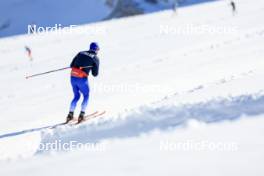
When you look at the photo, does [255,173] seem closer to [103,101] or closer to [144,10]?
[103,101]

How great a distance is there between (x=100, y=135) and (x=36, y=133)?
7.59ft

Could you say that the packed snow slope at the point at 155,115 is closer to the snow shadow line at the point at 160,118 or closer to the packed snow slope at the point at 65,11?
the snow shadow line at the point at 160,118

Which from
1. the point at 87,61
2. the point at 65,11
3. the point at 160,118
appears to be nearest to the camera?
the point at 160,118

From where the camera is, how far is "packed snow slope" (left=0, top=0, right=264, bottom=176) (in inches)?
261

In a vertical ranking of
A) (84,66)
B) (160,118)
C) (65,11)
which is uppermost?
(65,11)

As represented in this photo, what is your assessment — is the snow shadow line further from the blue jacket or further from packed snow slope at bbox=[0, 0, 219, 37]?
packed snow slope at bbox=[0, 0, 219, 37]

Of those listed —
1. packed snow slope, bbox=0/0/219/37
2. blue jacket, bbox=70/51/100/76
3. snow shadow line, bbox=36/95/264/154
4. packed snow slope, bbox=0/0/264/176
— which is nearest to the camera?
packed snow slope, bbox=0/0/264/176

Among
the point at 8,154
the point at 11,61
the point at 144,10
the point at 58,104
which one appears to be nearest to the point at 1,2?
the point at 144,10

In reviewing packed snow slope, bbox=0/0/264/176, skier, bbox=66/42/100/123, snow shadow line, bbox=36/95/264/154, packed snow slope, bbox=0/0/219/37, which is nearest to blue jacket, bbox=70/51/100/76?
skier, bbox=66/42/100/123

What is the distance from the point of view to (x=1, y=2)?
77688 mm

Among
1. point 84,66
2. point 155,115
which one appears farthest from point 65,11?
point 155,115

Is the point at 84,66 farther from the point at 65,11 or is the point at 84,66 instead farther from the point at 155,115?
the point at 65,11

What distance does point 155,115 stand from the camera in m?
8.39

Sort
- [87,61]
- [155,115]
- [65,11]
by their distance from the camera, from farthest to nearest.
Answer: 1. [65,11]
2. [87,61]
3. [155,115]
